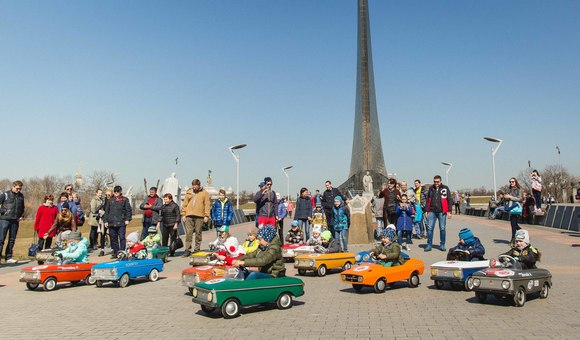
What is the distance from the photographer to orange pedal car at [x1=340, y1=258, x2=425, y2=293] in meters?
7.51

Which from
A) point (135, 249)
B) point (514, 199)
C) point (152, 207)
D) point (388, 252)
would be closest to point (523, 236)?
point (388, 252)

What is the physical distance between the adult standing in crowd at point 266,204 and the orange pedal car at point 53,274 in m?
4.78

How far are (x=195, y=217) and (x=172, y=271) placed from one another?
2.44 meters

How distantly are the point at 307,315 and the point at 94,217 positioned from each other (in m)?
10.1

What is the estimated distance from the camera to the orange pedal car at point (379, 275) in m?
7.51

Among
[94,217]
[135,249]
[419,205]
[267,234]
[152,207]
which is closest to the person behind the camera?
[267,234]

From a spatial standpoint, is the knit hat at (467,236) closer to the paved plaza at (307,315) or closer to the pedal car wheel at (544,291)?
the paved plaza at (307,315)

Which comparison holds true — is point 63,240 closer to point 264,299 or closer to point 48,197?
point 48,197

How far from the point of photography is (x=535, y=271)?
6.76m

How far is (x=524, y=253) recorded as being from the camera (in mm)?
7023

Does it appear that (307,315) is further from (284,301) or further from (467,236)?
(467,236)

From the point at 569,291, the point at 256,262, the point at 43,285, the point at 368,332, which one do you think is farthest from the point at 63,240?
the point at 569,291

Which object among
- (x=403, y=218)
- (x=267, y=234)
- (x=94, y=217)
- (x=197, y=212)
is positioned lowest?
(x=267, y=234)

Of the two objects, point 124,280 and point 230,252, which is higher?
point 230,252
